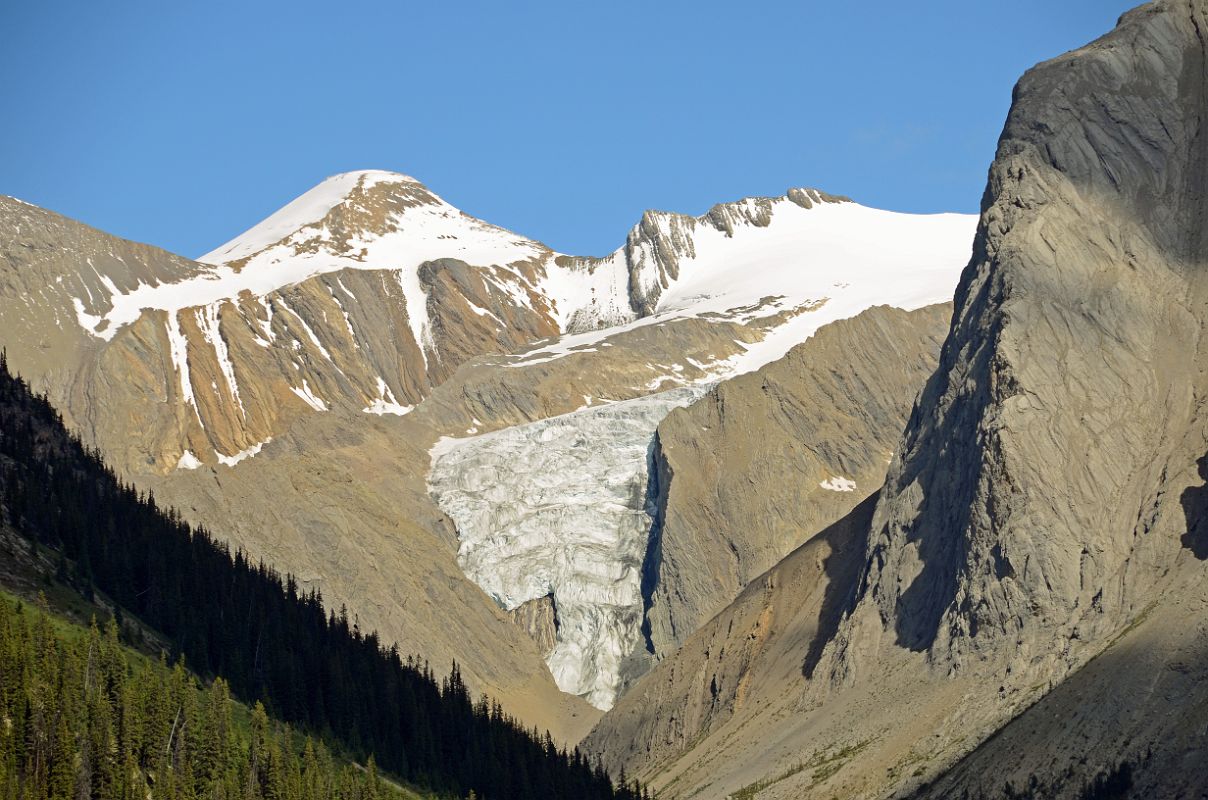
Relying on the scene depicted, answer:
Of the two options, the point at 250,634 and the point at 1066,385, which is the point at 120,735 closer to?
the point at 250,634

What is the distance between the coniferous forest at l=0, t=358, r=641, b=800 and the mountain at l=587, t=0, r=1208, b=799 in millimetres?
15508

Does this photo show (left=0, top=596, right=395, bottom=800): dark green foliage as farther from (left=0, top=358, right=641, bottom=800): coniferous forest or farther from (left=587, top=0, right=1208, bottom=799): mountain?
(left=587, top=0, right=1208, bottom=799): mountain

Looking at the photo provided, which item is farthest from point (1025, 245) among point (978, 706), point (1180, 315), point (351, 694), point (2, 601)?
point (2, 601)

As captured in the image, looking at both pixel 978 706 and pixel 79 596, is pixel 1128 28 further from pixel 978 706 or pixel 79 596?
pixel 79 596

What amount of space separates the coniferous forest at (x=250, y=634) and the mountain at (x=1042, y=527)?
15508 mm

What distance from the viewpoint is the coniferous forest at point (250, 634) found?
13675 cm

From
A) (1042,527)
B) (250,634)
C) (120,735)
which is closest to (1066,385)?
(1042,527)

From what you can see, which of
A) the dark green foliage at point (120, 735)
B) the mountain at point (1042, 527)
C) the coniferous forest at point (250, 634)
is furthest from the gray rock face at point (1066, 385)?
the dark green foliage at point (120, 735)

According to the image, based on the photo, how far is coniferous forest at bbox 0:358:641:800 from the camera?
137m

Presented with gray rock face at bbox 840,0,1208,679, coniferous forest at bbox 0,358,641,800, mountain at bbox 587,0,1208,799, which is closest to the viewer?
mountain at bbox 587,0,1208,799

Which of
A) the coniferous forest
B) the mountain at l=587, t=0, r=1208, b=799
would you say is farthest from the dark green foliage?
the mountain at l=587, t=0, r=1208, b=799

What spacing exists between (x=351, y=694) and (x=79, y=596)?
2124cm

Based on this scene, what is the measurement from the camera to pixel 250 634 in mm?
143250

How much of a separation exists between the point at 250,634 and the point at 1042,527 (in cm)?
4722
